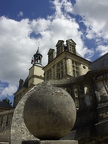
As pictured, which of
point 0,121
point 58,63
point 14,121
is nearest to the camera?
point 14,121

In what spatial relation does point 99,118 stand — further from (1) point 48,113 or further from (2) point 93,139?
(1) point 48,113

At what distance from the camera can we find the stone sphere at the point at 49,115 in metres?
2.62

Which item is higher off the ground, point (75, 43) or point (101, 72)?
point (75, 43)

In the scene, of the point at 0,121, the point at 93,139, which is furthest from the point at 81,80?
the point at 0,121

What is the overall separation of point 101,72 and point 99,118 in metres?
1.89

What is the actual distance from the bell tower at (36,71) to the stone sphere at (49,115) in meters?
34.0

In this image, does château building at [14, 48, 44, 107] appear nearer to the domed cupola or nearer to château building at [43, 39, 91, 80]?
the domed cupola

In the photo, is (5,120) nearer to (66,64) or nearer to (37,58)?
(66,64)

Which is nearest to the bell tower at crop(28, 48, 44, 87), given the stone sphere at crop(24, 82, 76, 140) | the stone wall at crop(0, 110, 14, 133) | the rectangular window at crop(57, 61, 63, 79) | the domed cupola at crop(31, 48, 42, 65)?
the domed cupola at crop(31, 48, 42, 65)

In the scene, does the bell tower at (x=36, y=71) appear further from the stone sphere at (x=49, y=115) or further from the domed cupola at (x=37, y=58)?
the stone sphere at (x=49, y=115)

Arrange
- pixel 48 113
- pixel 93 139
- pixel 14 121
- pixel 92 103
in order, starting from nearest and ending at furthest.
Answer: pixel 48 113
pixel 93 139
pixel 92 103
pixel 14 121

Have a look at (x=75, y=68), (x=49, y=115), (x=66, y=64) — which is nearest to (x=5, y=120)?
(x=49, y=115)

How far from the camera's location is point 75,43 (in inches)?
1163

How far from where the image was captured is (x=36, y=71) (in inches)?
1599
